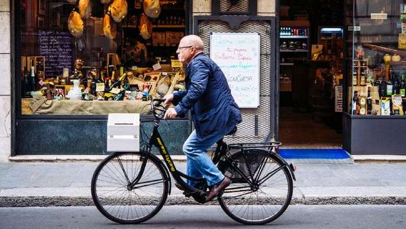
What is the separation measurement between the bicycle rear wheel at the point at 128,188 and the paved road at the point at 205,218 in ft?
0.47

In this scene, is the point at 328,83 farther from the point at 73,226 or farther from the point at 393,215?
the point at 73,226

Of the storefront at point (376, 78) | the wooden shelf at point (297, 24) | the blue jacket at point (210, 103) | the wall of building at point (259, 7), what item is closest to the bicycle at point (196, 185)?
the blue jacket at point (210, 103)

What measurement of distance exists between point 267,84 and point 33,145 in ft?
11.4

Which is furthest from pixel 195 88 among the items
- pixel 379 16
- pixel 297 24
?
pixel 297 24

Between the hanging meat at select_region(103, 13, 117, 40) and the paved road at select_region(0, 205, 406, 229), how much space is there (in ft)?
11.7

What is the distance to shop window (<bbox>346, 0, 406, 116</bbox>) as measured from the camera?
11.4 meters

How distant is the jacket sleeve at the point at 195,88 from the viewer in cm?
737

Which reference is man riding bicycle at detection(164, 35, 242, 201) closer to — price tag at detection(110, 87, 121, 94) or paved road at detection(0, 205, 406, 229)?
paved road at detection(0, 205, 406, 229)

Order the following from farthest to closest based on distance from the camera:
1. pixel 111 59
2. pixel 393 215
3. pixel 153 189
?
pixel 111 59 → pixel 393 215 → pixel 153 189

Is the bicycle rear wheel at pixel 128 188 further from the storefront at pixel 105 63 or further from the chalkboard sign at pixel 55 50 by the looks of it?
the chalkboard sign at pixel 55 50

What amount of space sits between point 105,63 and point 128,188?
412cm

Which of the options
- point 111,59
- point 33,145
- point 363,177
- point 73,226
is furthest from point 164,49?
point 73,226

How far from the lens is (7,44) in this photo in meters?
10.9

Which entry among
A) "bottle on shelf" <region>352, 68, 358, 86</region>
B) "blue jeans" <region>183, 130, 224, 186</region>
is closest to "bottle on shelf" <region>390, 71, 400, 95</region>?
"bottle on shelf" <region>352, 68, 358, 86</region>
